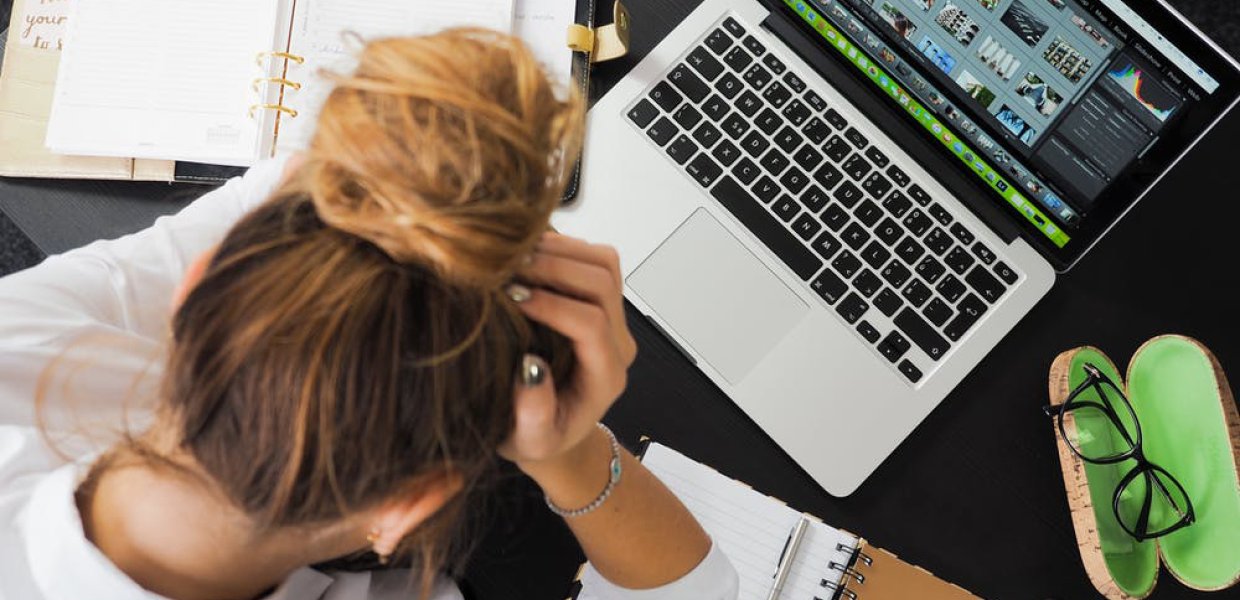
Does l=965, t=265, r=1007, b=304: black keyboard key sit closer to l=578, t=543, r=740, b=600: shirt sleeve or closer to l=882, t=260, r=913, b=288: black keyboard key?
l=882, t=260, r=913, b=288: black keyboard key

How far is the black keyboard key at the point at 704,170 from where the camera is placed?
2.49ft

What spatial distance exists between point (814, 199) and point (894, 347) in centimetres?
14

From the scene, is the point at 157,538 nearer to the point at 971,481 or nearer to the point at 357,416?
the point at 357,416

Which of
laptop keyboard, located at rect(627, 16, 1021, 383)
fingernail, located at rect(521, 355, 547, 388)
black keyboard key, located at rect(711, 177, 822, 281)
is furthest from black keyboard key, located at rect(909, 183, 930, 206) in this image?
fingernail, located at rect(521, 355, 547, 388)

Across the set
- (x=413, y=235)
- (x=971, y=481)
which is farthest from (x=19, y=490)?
(x=971, y=481)

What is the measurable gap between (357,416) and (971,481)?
565 mm

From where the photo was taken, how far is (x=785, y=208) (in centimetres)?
75

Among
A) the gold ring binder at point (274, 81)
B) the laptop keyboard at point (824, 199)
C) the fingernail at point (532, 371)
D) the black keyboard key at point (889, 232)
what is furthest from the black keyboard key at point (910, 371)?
the gold ring binder at point (274, 81)

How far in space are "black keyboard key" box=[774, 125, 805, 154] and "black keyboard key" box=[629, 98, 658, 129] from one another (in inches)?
4.3

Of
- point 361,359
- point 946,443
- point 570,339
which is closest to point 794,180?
point 946,443

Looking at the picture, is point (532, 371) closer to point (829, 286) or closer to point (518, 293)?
point (518, 293)

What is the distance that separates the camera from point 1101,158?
632 millimetres

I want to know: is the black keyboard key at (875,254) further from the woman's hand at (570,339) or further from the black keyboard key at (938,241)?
the woman's hand at (570,339)

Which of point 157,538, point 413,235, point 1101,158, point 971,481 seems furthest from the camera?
point 971,481
